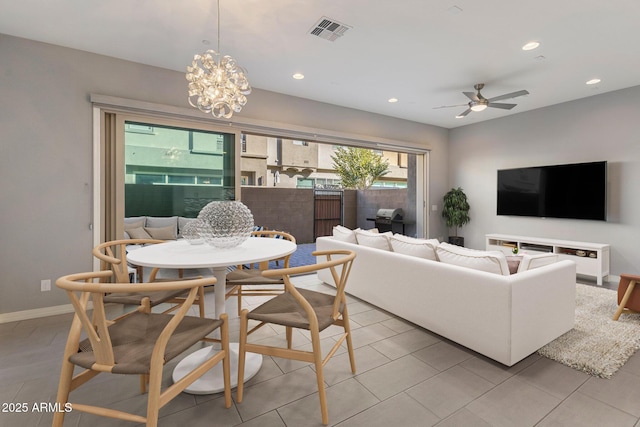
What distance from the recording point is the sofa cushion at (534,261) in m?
2.15

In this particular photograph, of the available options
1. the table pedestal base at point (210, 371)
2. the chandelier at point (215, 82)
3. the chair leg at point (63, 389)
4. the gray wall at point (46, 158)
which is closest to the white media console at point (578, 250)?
the table pedestal base at point (210, 371)

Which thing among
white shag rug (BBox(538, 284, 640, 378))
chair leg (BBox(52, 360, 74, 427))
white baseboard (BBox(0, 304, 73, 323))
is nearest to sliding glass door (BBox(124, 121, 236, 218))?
white baseboard (BBox(0, 304, 73, 323))

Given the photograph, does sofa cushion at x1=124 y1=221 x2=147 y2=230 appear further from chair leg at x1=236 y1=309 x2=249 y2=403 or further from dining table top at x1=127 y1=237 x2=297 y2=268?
chair leg at x1=236 y1=309 x2=249 y2=403

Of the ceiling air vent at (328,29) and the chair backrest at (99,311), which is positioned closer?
the chair backrest at (99,311)

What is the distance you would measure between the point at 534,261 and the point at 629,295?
1162mm

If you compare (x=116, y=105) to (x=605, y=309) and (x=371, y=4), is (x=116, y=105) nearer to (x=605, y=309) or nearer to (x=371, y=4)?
(x=371, y=4)

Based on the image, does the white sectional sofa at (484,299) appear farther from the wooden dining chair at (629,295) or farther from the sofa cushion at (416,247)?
the wooden dining chair at (629,295)

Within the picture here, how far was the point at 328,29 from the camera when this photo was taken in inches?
103

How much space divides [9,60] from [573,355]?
206 inches

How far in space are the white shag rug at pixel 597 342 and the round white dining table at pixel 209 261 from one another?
2.05m

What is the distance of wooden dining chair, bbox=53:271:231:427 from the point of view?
1077mm

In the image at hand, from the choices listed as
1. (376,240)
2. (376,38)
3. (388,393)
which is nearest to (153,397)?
(388,393)

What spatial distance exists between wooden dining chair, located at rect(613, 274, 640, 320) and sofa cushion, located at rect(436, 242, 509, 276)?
1334 millimetres

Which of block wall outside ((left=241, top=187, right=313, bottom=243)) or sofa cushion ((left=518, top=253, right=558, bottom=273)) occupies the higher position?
block wall outside ((left=241, top=187, right=313, bottom=243))
